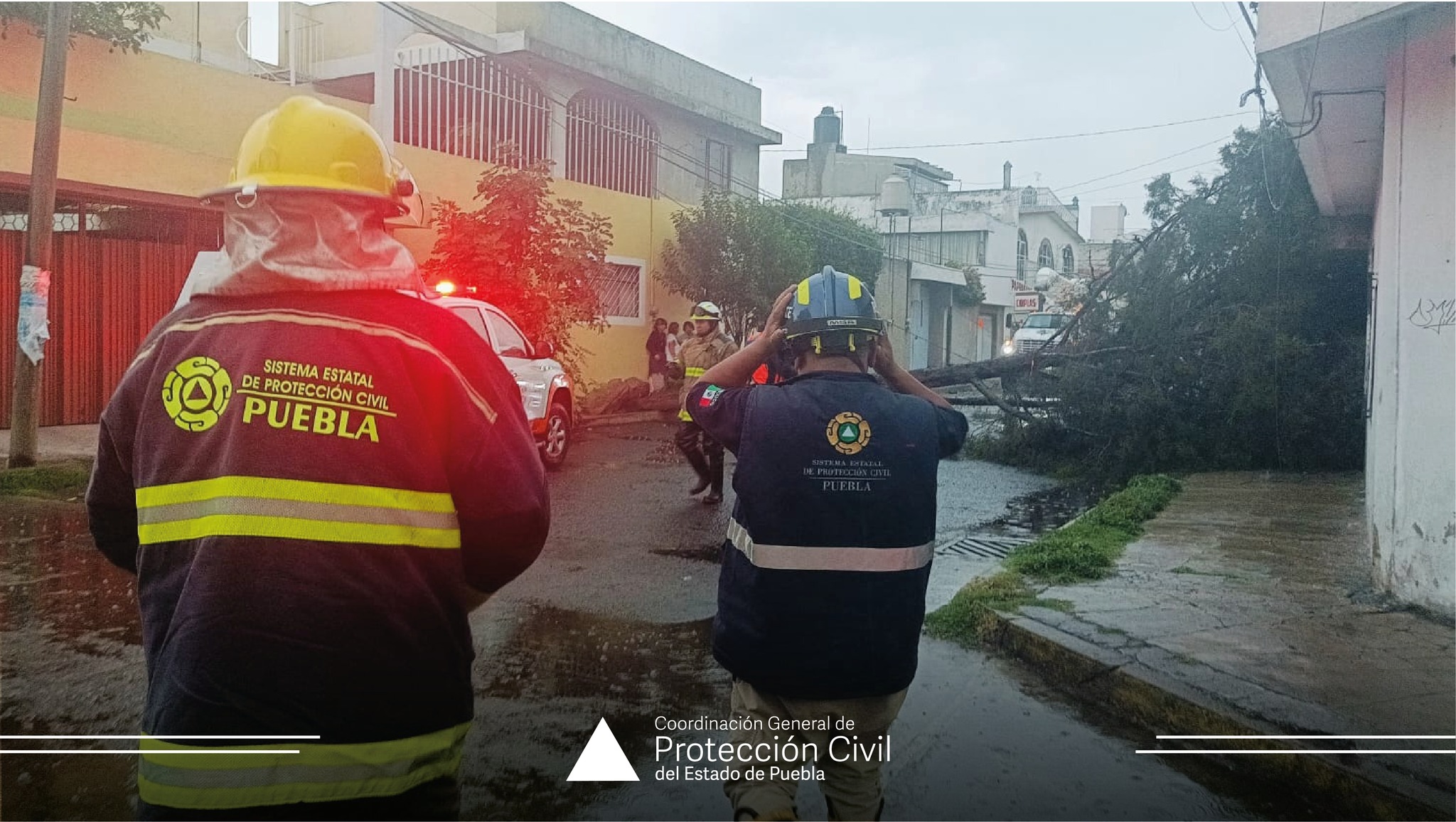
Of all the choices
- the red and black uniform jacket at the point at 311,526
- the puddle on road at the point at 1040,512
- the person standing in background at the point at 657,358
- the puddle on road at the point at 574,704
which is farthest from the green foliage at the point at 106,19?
the red and black uniform jacket at the point at 311,526

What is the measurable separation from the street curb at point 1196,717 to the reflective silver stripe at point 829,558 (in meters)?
2.17

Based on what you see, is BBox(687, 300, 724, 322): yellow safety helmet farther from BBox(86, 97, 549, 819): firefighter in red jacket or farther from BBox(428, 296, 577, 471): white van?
BBox(86, 97, 549, 819): firefighter in red jacket

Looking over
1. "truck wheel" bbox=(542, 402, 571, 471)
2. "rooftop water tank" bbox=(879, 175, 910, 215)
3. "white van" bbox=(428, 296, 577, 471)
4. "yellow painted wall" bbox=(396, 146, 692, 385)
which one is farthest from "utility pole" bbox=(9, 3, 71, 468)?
"rooftop water tank" bbox=(879, 175, 910, 215)

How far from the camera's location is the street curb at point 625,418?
16.7 meters

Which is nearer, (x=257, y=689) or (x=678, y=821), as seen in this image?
(x=257, y=689)

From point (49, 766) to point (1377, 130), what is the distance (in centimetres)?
879

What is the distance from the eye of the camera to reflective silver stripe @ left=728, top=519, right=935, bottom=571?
2.55 meters

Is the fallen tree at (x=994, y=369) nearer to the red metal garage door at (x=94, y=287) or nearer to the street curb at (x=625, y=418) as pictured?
the street curb at (x=625, y=418)

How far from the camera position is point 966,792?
12.0 feet

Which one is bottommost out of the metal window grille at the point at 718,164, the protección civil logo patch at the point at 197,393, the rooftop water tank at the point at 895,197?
the protección civil logo patch at the point at 197,393

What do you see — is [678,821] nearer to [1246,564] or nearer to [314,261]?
[314,261]

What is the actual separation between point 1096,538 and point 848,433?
5699mm

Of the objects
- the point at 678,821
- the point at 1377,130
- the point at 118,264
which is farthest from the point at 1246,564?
the point at 118,264
